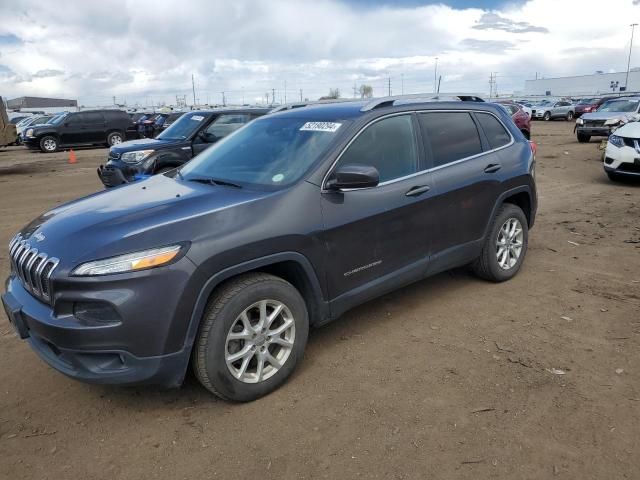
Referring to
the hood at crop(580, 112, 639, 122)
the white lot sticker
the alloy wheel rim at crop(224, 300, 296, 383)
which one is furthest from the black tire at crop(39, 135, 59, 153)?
the alloy wheel rim at crop(224, 300, 296, 383)

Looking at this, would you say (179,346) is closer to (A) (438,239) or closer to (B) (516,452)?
(B) (516,452)

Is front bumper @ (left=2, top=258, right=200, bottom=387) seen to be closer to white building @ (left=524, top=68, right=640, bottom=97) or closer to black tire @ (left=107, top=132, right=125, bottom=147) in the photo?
black tire @ (left=107, top=132, right=125, bottom=147)

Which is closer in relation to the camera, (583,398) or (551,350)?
(583,398)

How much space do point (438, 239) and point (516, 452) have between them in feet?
6.20

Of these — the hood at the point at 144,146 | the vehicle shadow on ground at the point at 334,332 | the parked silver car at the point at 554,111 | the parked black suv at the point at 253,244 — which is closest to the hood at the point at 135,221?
the parked black suv at the point at 253,244

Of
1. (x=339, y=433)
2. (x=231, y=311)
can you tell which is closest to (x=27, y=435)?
(x=231, y=311)

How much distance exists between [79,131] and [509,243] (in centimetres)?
2250

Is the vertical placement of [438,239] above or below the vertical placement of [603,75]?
below

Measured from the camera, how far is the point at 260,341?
124 inches

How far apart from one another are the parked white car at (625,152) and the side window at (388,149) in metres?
7.29

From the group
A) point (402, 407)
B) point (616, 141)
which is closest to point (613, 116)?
point (616, 141)

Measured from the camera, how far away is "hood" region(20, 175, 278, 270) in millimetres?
2781

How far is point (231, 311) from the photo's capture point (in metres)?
2.95

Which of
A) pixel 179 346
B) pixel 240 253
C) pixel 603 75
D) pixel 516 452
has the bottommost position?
pixel 516 452
